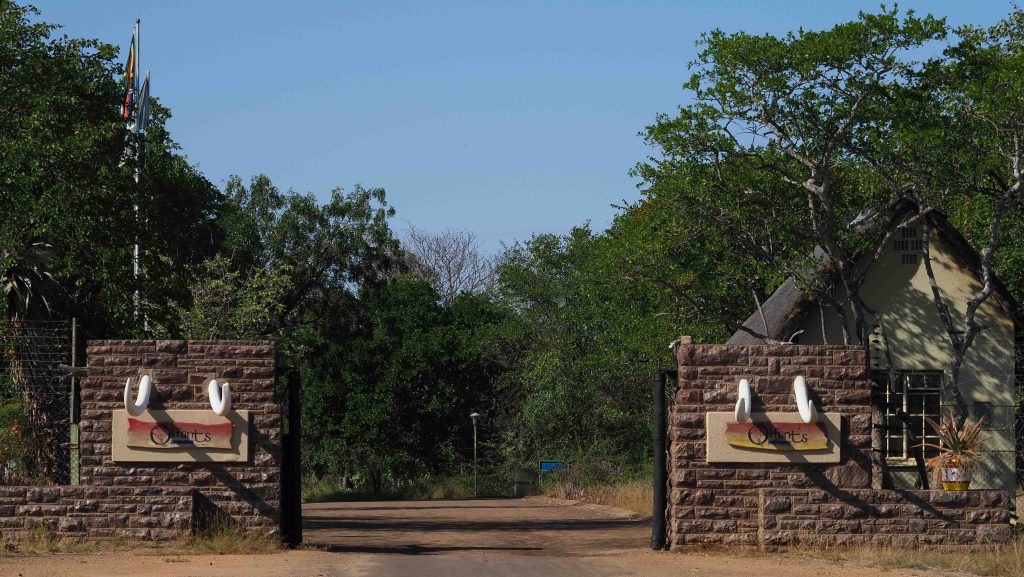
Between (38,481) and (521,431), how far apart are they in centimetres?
3012

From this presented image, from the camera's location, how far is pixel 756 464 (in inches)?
680

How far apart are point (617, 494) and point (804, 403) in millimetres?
18403

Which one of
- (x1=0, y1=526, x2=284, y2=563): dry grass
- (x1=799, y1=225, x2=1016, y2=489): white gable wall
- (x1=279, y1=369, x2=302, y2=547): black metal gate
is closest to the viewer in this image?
(x1=0, y1=526, x2=284, y2=563): dry grass

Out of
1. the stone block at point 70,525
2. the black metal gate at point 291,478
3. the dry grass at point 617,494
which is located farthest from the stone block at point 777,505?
the dry grass at point 617,494

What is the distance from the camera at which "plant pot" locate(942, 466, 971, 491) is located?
1766 centimetres

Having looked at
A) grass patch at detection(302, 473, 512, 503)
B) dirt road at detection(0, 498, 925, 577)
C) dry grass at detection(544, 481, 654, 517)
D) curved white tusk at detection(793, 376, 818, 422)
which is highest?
curved white tusk at detection(793, 376, 818, 422)

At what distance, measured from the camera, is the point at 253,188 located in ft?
179

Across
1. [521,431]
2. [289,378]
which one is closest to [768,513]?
[289,378]

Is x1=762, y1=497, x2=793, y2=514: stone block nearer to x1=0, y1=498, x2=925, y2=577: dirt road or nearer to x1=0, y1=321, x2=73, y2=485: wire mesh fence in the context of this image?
x1=0, y1=498, x2=925, y2=577: dirt road

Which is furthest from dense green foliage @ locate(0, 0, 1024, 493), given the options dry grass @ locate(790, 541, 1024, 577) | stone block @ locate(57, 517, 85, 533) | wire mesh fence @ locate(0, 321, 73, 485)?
dry grass @ locate(790, 541, 1024, 577)

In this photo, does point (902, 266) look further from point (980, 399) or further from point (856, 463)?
point (856, 463)

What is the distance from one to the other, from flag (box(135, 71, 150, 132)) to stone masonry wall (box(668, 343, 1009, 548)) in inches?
802

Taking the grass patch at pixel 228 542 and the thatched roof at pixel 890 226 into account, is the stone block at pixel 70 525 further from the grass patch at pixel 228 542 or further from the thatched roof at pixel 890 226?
the thatched roof at pixel 890 226

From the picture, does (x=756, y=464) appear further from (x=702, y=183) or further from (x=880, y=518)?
(x=702, y=183)
